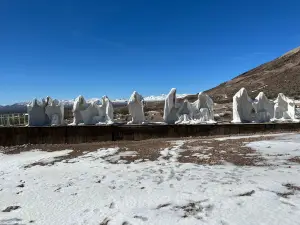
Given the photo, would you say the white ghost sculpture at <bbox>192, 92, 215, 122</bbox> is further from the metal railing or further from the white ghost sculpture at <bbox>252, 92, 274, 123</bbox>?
the metal railing

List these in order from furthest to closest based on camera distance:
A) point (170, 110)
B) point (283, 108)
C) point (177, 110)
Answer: point (283, 108)
point (177, 110)
point (170, 110)

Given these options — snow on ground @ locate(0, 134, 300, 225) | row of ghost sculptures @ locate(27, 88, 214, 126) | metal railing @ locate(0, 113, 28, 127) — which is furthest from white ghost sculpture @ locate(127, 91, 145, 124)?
snow on ground @ locate(0, 134, 300, 225)

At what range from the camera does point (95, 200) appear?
22.0 ft

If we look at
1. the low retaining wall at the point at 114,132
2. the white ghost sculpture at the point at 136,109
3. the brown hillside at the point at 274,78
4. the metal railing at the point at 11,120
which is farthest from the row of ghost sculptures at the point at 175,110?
the brown hillside at the point at 274,78

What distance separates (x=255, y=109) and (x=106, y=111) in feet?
29.0

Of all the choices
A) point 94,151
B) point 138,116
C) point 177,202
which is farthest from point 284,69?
point 177,202

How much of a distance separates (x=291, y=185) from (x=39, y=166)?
24.3ft

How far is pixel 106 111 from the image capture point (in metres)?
19.6

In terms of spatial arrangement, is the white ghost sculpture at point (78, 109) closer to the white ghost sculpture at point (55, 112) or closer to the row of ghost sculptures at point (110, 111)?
the row of ghost sculptures at point (110, 111)

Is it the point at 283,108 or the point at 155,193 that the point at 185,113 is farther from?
the point at 155,193

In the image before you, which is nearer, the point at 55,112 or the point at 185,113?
the point at 185,113

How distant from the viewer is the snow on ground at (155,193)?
558 centimetres

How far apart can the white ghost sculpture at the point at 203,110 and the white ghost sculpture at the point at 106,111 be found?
16.1ft

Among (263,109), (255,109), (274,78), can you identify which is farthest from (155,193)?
(274,78)
